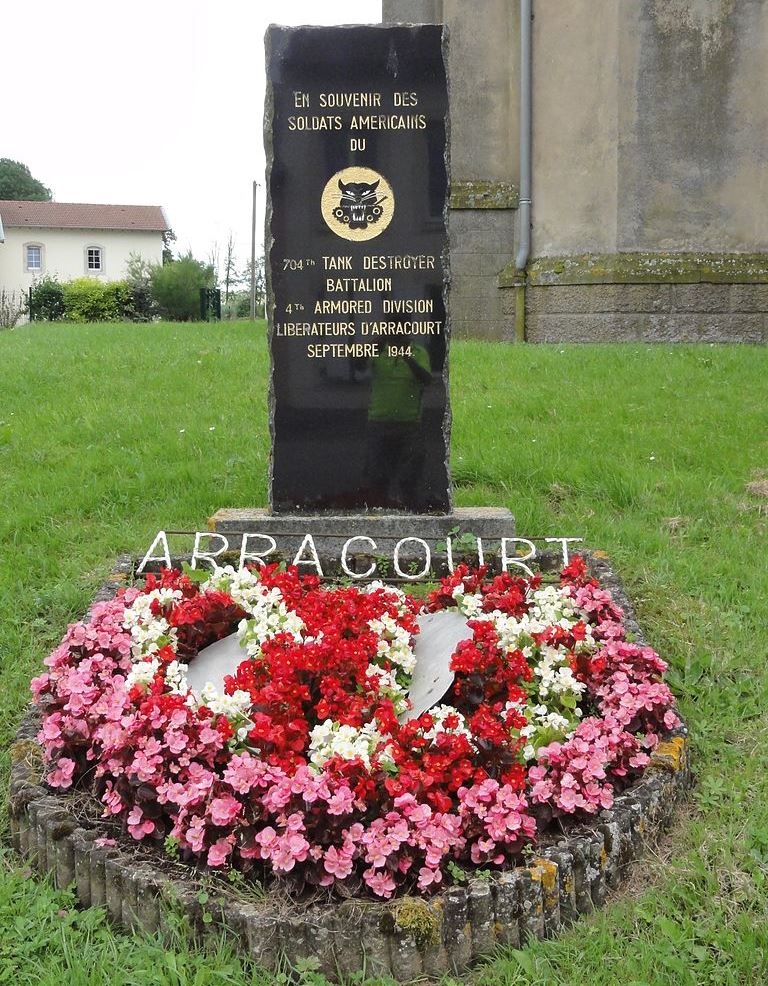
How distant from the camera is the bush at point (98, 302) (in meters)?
32.3

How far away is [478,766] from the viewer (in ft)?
9.68

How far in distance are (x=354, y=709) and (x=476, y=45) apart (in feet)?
43.8

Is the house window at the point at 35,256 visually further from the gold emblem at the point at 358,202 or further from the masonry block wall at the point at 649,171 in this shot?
the gold emblem at the point at 358,202

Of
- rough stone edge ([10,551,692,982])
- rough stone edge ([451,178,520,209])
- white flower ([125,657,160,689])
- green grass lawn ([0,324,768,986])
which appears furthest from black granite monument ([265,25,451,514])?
rough stone edge ([451,178,520,209])

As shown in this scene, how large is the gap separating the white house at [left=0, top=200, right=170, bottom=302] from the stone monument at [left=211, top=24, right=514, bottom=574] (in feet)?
158

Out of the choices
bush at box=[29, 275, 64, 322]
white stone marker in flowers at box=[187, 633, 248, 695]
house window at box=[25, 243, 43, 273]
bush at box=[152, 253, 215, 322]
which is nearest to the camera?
white stone marker in flowers at box=[187, 633, 248, 695]

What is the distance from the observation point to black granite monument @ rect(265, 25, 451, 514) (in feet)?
17.2

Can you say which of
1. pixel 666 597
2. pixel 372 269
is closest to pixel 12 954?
pixel 666 597

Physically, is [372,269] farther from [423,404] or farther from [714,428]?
[714,428]

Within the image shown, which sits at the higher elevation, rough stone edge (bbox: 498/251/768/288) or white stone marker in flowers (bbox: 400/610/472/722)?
rough stone edge (bbox: 498/251/768/288)

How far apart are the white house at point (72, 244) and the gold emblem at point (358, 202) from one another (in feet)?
158

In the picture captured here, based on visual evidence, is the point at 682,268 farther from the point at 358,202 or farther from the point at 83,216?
the point at 83,216

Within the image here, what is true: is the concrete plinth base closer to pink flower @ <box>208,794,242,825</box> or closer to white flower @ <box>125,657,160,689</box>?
white flower @ <box>125,657,160,689</box>

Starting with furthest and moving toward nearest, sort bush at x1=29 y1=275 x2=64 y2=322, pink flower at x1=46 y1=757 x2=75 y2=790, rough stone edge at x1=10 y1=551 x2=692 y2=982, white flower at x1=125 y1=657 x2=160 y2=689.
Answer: bush at x1=29 y1=275 x2=64 y2=322
white flower at x1=125 y1=657 x2=160 y2=689
pink flower at x1=46 y1=757 x2=75 y2=790
rough stone edge at x1=10 y1=551 x2=692 y2=982
